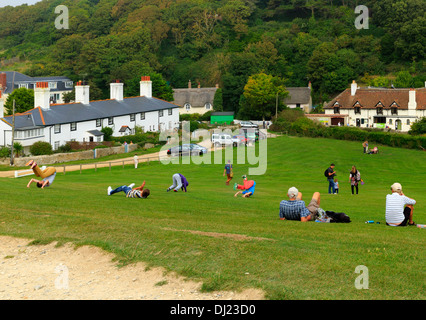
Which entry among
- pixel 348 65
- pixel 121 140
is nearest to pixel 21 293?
pixel 121 140

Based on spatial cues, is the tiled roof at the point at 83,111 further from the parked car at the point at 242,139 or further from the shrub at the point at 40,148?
the parked car at the point at 242,139

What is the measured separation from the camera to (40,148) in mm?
59594

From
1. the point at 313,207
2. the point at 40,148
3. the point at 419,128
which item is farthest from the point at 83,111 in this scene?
the point at 313,207

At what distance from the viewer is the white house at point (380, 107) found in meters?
88.2

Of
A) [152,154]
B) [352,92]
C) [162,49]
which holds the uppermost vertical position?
[162,49]

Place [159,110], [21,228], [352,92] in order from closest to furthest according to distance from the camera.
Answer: [21,228], [159,110], [352,92]

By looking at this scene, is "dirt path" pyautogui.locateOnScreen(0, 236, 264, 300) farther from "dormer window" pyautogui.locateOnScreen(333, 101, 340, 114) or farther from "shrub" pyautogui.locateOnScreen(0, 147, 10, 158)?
"dormer window" pyautogui.locateOnScreen(333, 101, 340, 114)

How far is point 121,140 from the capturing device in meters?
70.2

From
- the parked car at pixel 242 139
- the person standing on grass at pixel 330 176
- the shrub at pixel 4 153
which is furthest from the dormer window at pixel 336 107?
the person standing on grass at pixel 330 176

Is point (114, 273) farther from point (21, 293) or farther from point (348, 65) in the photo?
point (348, 65)

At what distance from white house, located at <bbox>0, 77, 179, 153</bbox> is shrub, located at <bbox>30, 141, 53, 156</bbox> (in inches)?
58.4

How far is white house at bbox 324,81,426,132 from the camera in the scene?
88.2 m

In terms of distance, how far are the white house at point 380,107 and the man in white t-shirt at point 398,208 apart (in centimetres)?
7321
